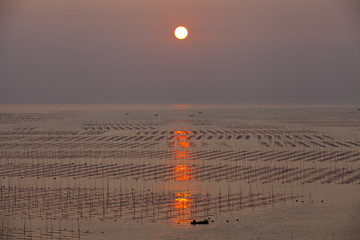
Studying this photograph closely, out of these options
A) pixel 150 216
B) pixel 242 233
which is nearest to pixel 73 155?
pixel 150 216

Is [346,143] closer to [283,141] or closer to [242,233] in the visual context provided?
[283,141]

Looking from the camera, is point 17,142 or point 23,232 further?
point 17,142

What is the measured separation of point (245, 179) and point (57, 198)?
15.5 metres

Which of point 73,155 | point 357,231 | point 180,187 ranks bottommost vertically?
point 357,231

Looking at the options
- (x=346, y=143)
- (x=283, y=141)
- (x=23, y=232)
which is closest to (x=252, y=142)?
(x=283, y=141)

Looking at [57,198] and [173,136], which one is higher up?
[173,136]

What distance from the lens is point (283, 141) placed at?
7306cm

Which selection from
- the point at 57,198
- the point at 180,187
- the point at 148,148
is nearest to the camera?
the point at 57,198

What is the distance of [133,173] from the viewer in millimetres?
46938

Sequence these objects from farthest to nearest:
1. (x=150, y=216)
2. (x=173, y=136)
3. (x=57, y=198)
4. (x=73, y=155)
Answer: (x=173, y=136)
(x=73, y=155)
(x=57, y=198)
(x=150, y=216)

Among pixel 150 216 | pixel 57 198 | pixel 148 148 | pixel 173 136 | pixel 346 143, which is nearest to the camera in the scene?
pixel 150 216

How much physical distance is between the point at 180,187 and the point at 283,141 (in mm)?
34720

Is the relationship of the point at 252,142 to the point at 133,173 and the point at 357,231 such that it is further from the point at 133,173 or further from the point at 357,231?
the point at 357,231

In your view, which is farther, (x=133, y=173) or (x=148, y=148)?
(x=148, y=148)
